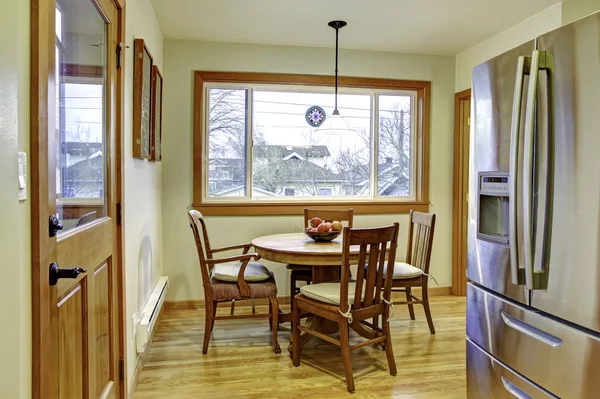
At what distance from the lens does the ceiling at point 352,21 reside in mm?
3186

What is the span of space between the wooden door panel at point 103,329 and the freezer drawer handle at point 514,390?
1.64 meters

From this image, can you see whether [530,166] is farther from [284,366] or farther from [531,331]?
[284,366]

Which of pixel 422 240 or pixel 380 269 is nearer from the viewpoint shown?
pixel 380 269

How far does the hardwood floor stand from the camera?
2.53 metres

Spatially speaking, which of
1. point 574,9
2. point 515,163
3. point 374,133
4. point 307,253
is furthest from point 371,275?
point 574,9

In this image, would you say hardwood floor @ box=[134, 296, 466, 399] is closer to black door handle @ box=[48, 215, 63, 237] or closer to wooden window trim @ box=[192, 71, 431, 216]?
wooden window trim @ box=[192, 71, 431, 216]

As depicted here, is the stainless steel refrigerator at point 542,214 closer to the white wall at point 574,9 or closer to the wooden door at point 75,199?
the wooden door at point 75,199

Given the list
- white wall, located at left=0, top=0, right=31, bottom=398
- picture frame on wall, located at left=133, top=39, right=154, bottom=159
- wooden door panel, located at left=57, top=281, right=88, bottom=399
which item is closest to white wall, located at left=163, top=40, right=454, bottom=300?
picture frame on wall, located at left=133, top=39, right=154, bottom=159

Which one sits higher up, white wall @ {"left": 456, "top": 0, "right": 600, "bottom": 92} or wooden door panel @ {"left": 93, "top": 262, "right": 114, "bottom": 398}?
white wall @ {"left": 456, "top": 0, "right": 600, "bottom": 92}

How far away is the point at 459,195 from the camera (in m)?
4.44

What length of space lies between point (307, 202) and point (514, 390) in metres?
2.75

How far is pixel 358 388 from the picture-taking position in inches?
101

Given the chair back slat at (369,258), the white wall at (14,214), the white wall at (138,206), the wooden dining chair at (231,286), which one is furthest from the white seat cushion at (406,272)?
the white wall at (14,214)

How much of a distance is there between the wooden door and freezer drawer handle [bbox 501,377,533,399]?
5.21 ft
